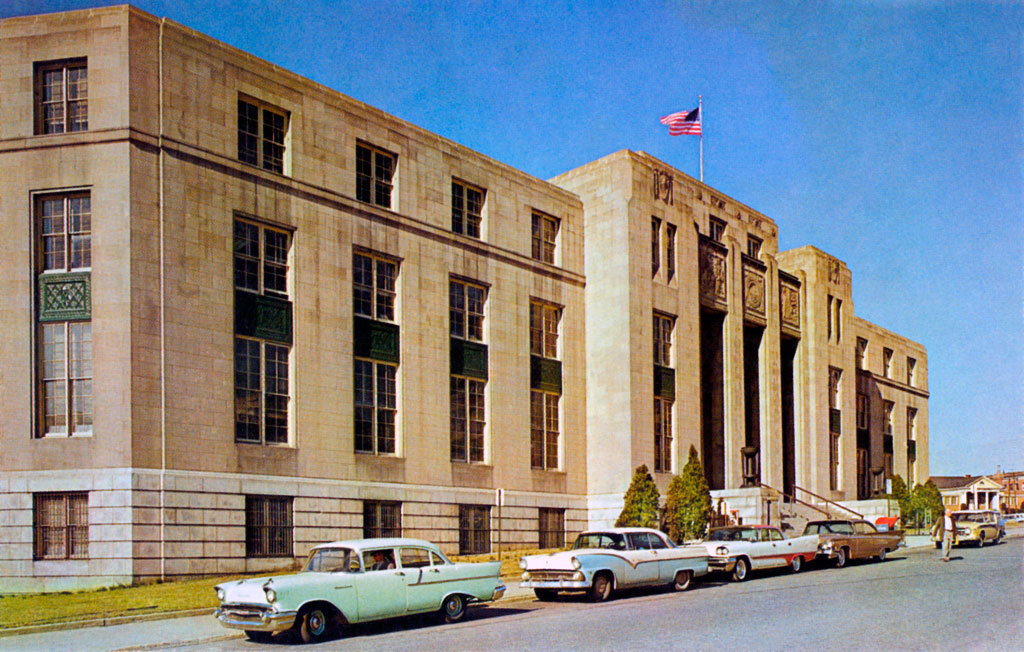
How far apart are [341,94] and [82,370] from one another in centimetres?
1182

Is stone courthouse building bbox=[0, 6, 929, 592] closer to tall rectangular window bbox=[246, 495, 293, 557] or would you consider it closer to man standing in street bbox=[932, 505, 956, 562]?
tall rectangular window bbox=[246, 495, 293, 557]

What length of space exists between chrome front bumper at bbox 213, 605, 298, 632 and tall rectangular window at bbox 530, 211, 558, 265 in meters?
24.3

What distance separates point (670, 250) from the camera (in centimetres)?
4319

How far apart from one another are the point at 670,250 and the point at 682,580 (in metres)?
21.0

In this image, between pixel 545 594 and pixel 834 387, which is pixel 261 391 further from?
pixel 834 387

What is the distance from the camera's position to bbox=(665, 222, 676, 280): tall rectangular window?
42781mm

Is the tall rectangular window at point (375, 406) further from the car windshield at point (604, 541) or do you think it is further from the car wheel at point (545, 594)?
the car wheel at point (545, 594)

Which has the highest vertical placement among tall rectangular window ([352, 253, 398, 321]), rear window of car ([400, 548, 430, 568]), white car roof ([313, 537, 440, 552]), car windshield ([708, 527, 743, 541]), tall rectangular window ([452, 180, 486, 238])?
tall rectangular window ([452, 180, 486, 238])

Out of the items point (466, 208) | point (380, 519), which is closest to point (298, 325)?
point (380, 519)

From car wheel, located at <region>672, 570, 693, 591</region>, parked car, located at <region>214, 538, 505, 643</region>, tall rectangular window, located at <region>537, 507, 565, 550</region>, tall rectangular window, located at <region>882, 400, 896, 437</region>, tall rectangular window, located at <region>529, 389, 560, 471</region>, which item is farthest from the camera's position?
tall rectangular window, located at <region>882, 400, 896, 437</region>

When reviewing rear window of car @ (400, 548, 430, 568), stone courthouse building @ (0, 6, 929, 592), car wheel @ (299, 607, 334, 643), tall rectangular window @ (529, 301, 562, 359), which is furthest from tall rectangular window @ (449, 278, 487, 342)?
car wheel @ (299, 607, 334, 643)

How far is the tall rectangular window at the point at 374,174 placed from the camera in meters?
32.9

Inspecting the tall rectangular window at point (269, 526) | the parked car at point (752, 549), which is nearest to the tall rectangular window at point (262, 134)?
the tall rectangular window at point (269, 526)

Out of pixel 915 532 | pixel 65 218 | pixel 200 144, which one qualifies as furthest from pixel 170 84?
pixel 915 532
